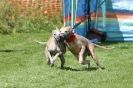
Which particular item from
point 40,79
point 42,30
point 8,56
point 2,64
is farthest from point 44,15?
point 40,79

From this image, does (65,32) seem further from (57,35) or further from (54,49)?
(54,49)

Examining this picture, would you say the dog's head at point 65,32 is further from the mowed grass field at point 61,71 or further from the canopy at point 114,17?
the canopy at point 114,17

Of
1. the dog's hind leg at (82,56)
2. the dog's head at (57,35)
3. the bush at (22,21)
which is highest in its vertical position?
the dog's head at (57,35)

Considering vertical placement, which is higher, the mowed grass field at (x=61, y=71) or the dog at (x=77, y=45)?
the dog at (x=77, y=45)

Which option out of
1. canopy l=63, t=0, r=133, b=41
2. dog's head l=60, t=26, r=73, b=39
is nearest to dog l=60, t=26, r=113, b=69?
dog's head l=60, t=26, r=73, b=39

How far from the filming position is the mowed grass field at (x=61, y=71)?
8.91 m

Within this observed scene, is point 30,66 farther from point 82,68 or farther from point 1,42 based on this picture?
point 1,42

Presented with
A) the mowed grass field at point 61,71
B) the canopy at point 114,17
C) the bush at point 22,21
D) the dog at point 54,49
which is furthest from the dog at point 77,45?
the bush at point 22,21

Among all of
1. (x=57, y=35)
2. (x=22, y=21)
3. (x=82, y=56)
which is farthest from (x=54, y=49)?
(x=22, y=21)

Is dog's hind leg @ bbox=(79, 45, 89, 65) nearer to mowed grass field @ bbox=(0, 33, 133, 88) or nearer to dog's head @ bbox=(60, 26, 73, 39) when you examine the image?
mowed grass field @ bbox=(0, 33, 133, 88)

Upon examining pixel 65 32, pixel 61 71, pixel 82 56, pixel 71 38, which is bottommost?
pixel 61 71

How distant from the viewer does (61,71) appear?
998 cm

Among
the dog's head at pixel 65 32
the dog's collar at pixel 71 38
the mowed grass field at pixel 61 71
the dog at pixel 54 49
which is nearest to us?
the mowed grass field at pixel 61 71

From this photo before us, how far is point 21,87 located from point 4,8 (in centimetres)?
998
